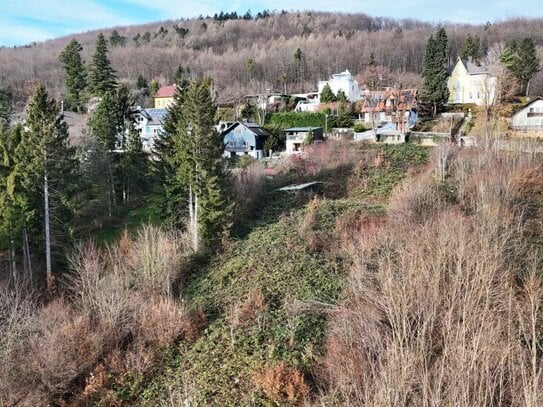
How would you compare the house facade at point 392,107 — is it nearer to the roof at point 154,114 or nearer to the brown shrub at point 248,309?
the roof at point 154,114

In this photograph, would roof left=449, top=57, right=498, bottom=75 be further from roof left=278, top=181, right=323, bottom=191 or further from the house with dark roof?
roof left=278, top=181, right=323, bottom=191

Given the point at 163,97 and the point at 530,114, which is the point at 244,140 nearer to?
the point at 530,114

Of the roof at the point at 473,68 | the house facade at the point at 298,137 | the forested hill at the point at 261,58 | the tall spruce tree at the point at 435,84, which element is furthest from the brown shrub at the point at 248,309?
the roof at the point at 473,68

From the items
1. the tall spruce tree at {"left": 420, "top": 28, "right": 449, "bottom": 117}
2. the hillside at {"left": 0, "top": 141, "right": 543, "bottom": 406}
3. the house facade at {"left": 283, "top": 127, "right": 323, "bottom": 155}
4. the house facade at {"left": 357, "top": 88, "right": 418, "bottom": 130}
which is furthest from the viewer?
the tall spruce tree at {"left": 420, "top": 28, "right": 449, "bottom": 117}

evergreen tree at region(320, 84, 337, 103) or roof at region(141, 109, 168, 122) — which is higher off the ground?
evergreen tree at region(320, 84, 337, 103)

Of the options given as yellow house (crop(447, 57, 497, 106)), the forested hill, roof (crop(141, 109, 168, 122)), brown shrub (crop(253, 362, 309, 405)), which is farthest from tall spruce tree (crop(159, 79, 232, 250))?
the forested hill

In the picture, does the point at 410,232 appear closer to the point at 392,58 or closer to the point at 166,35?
the point at 392,58
